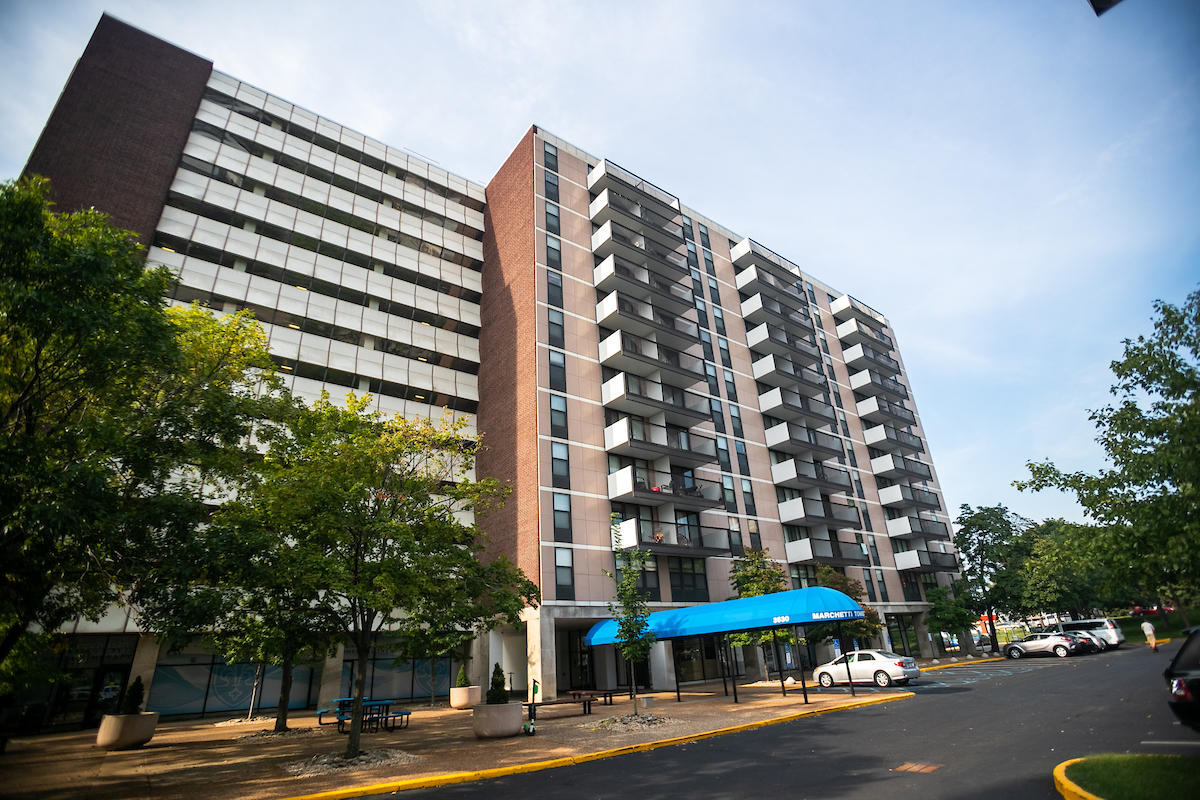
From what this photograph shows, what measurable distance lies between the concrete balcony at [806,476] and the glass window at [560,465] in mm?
17675

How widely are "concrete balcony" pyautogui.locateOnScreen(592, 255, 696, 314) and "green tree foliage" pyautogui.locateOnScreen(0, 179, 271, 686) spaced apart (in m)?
25.1

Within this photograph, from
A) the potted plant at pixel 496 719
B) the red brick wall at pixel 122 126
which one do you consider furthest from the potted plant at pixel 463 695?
the red brick wall at pixel 122 126

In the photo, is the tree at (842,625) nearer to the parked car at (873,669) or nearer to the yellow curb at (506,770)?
the parked car at (873,669)

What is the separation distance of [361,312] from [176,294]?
367 inches

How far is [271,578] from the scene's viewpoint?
517 inches

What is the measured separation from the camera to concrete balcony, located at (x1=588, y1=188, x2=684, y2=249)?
128ft

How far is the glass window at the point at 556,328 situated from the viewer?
1316 inches

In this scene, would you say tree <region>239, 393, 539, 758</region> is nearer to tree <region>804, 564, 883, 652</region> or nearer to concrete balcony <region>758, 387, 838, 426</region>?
tree <region>804, 564, 883, 652</region>

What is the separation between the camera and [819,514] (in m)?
41.3

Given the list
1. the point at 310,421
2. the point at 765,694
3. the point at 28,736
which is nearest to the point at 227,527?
the point at 310,421

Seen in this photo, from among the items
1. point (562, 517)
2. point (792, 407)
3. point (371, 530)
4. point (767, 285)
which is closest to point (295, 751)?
point (371, 530)

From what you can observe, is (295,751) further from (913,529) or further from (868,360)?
(868,360)

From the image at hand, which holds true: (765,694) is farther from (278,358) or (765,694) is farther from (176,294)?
(176,294)

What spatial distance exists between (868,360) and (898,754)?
50.0 m
